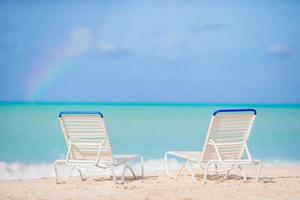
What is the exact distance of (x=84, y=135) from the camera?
6930 mm

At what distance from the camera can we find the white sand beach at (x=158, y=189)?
236 inches

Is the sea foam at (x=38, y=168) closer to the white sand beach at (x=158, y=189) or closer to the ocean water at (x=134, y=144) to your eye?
the ocean water at (x=134, y=144)

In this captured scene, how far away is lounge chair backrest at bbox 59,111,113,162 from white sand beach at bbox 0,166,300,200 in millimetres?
332

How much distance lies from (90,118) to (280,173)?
337 centimetres

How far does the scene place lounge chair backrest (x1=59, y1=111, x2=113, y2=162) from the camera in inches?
267

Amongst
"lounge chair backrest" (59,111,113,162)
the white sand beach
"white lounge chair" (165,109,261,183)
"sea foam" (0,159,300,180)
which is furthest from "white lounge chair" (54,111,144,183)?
"sea foam" (0,159,300,180)

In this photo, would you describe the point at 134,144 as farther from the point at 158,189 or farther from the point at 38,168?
the point at 158,189

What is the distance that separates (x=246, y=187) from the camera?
21.4ft

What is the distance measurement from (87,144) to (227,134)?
5.35 ft

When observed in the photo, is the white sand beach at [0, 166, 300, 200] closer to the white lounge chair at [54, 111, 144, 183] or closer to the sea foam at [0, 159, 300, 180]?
the white lounge chair at [54, 111, 144, 183]

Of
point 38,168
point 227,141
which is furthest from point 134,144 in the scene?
point 227,141

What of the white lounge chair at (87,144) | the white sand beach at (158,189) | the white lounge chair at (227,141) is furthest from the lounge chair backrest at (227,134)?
the white lounge chair at (87,144)

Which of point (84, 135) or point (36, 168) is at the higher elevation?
point (36, 168)

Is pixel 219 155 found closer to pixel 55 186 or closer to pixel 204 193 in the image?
pixel 204 193
